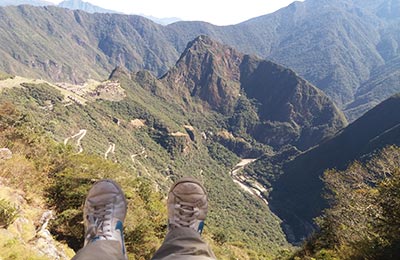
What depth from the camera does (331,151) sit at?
406 feet

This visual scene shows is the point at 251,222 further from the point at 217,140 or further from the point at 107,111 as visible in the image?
the point at 217,140

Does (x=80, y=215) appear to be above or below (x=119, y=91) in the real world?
above

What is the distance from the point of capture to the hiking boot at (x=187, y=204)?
491cm

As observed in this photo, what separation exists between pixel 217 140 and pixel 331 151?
6414cm

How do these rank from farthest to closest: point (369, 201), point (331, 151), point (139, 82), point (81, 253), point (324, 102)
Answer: point (324, 102) → point (139, 82) → point (331, 151) → point (369, 201) → point (81, 253)

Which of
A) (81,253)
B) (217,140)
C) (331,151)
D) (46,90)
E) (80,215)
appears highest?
(81,253)

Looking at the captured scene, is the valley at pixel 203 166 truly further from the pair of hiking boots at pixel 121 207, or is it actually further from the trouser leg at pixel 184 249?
the trouser leg at pixel 184 249

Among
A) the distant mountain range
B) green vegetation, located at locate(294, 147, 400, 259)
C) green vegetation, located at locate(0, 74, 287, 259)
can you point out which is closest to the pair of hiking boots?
green vegetation, located at locate(0, 74, 287, 259)

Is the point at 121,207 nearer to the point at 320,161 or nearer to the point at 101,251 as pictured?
the point at 101,251

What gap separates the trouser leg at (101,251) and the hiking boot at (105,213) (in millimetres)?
167

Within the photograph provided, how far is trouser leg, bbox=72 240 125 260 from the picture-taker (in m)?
→ 3.51

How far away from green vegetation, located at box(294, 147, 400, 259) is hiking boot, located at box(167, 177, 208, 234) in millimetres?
7301

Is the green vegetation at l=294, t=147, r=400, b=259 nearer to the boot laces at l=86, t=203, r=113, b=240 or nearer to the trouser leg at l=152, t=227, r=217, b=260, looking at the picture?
the trouser leg at l=152, t=227, r=217, b=260

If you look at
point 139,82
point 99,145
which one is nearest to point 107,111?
point 99,145
